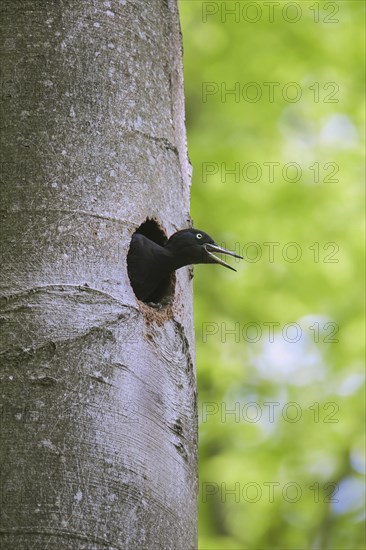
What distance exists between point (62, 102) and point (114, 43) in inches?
10.6

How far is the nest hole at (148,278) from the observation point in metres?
2.56

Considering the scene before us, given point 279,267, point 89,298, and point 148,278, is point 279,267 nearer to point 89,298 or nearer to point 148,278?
point 148,278

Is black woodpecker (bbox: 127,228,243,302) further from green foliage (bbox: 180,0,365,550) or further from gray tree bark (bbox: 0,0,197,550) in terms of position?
green foliage (bbox: 180,0,365,550)

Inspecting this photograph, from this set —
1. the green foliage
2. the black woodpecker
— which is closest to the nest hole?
the black woodpecker

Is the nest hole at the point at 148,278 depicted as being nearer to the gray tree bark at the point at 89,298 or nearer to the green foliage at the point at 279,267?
the gray tree bark at the point at 89,298

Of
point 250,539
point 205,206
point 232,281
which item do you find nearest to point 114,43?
point 205,206

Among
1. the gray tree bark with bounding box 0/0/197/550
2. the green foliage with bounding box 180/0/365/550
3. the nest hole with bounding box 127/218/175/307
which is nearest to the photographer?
the gray tree bark with bounding box 0/0/197/550

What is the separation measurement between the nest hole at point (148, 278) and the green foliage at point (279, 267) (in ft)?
9.44

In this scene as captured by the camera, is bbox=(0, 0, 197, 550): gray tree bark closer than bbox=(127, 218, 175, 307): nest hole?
Yes

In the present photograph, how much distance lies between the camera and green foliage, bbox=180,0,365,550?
5699 millimetres

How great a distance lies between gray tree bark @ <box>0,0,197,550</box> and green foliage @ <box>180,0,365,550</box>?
10.0 feet

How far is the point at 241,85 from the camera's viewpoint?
587 centimetres

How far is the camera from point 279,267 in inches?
230

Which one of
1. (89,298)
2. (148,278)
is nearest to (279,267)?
(148,278)
